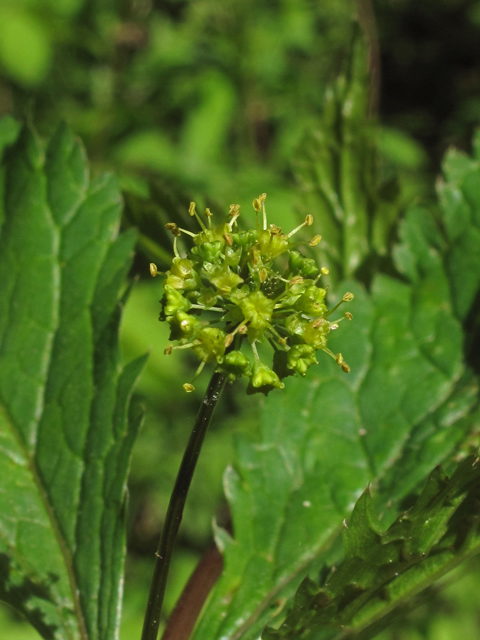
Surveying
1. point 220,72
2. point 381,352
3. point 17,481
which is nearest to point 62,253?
point 17,481

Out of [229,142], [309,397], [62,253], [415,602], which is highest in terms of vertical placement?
[229,142]

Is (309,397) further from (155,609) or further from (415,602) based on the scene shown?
(155,609)

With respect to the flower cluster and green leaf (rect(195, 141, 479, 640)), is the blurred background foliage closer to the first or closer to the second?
green leaf (rect(195, 141, 479, 640))

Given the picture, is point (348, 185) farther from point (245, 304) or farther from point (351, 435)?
point (245, 304)

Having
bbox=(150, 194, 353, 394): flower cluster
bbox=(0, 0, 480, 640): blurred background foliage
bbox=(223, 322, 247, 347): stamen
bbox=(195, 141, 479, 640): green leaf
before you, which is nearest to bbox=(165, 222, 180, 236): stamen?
bbox=(150, 194, 353, 394): flower cluster

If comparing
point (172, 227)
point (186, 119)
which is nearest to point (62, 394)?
point (172, 227)

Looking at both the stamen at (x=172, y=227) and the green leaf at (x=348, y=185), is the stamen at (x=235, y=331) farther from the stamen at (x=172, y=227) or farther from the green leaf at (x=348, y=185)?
the green leaf at (x=348, y=185)

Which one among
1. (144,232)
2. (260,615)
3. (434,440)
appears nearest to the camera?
(260,615)
